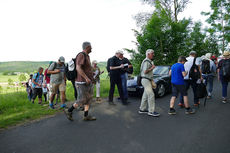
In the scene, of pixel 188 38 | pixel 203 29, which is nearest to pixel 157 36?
pixel 188 38

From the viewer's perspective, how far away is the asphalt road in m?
2.87

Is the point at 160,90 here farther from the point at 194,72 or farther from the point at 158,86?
the point at 194,72

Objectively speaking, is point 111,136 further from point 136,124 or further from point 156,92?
point 156,92

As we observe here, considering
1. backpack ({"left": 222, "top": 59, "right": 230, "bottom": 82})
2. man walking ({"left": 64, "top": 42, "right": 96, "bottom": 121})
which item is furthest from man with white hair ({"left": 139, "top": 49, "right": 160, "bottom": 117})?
backpack ({"left": 222, "top": 59, "right": 230, "bottom": 82})

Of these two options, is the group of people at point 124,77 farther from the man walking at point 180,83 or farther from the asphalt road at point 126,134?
the asphalt road at point 126,134

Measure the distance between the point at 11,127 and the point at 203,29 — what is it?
30274mm

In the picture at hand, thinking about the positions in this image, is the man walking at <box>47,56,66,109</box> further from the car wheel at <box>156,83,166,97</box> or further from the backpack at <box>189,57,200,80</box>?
the backpack at <box>189,57,200,80</box>

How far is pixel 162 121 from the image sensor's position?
4191 mm

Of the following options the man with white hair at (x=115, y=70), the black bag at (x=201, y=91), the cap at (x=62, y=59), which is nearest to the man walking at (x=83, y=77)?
the cap at (x=62, y=59)

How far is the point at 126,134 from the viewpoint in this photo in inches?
136

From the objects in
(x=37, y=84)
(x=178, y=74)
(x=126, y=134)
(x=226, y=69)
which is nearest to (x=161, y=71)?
(x=226, y=69)

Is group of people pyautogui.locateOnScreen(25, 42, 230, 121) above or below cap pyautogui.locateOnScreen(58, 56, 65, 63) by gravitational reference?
below

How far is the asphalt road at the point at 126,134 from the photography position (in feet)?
9.41

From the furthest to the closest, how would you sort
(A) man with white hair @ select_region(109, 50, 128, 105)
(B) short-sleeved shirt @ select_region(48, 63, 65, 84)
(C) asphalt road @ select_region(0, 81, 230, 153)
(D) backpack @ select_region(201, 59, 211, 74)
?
(D) backpack @ select_region(201, 59, 211, 74), (A) man with white hair @ select_region(109, 50, 128, 105), (B) short-sleeved shirt @ select_region(48, 63, 65, 84), (C) asphalt road @ select_region(0, 81, 230, 153)
